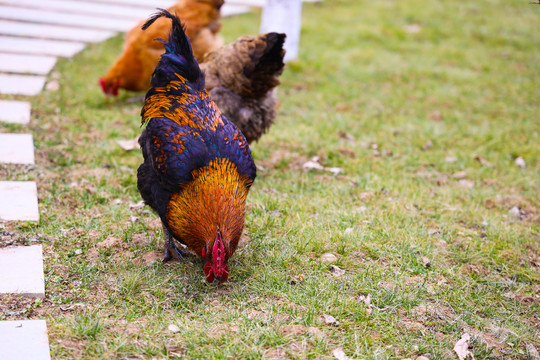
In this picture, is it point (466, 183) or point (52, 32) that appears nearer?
point (466, 183)

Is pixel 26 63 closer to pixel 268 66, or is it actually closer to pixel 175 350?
pixel 268 66

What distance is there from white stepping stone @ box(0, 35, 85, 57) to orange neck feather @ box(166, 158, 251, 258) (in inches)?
219

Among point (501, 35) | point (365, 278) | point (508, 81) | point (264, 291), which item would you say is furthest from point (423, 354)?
point (501, 35)

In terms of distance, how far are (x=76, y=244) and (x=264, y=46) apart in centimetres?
250

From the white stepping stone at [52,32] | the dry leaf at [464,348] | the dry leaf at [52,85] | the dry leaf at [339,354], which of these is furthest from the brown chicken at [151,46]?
the dry leaf at [464,348]

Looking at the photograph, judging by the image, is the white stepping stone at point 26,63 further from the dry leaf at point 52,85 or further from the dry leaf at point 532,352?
the dry leaf at point 532,352

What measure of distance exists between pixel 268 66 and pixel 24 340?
325 cm

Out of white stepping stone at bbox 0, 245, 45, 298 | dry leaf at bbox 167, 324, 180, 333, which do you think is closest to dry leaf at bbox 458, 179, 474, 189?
dry leaf at bbox 167, 324, 180, 333

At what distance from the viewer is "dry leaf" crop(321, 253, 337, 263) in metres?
3.84

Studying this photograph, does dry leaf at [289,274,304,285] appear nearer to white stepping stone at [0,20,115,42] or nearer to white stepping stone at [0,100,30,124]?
white stepping stone at [0,100,30,124]

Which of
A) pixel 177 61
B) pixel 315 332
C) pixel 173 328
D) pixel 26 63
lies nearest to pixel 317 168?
pixel 177 61

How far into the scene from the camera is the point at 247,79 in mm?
4984

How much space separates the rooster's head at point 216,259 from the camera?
3.15 metres

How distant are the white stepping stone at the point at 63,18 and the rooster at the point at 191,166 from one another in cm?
616
